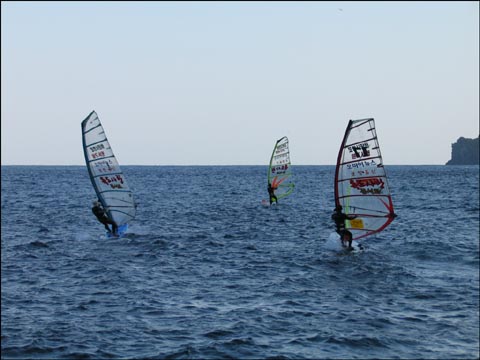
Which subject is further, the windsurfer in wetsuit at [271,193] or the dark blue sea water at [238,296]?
the windsurfer in wetsuit at [271,193]

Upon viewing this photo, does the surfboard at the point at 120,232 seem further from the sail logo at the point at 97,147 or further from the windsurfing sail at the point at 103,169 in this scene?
the sail logo at the point at 97,147

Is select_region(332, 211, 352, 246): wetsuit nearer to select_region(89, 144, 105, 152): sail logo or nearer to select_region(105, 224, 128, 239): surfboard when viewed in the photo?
select_region(105, 224, 128, 239): surfboard

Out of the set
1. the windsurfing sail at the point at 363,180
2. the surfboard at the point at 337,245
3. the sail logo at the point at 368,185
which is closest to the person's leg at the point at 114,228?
the surfboard at the point at 337,245

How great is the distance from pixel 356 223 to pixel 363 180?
1.90 metres

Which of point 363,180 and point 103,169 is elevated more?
point 103,169

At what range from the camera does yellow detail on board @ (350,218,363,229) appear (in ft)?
77.9

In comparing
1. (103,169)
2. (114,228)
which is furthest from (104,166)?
(114,228)

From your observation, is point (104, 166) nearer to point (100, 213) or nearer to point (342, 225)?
point (100, 213)

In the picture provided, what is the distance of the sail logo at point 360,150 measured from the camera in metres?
23.0

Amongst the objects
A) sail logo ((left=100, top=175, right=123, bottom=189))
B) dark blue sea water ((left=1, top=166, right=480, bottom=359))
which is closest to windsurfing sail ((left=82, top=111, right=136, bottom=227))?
sail logo ((left=100, top=175, right=123, bottom=189))

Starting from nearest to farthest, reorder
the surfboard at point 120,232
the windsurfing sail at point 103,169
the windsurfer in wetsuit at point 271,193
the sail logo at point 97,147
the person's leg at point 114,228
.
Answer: the windsurfing sail at point 103,169, the sail logo at point 97,147, the person's leg at point 114,228, the surfboard at point 120,232, the windsurfer in wetsuit at point 271,193

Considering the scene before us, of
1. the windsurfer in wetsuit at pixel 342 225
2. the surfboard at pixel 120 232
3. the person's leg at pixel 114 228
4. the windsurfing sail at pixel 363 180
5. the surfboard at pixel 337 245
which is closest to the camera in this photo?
the windsurfing sail at pixel 363 180

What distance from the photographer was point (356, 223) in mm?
23844

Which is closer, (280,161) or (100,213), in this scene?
(100,213)
